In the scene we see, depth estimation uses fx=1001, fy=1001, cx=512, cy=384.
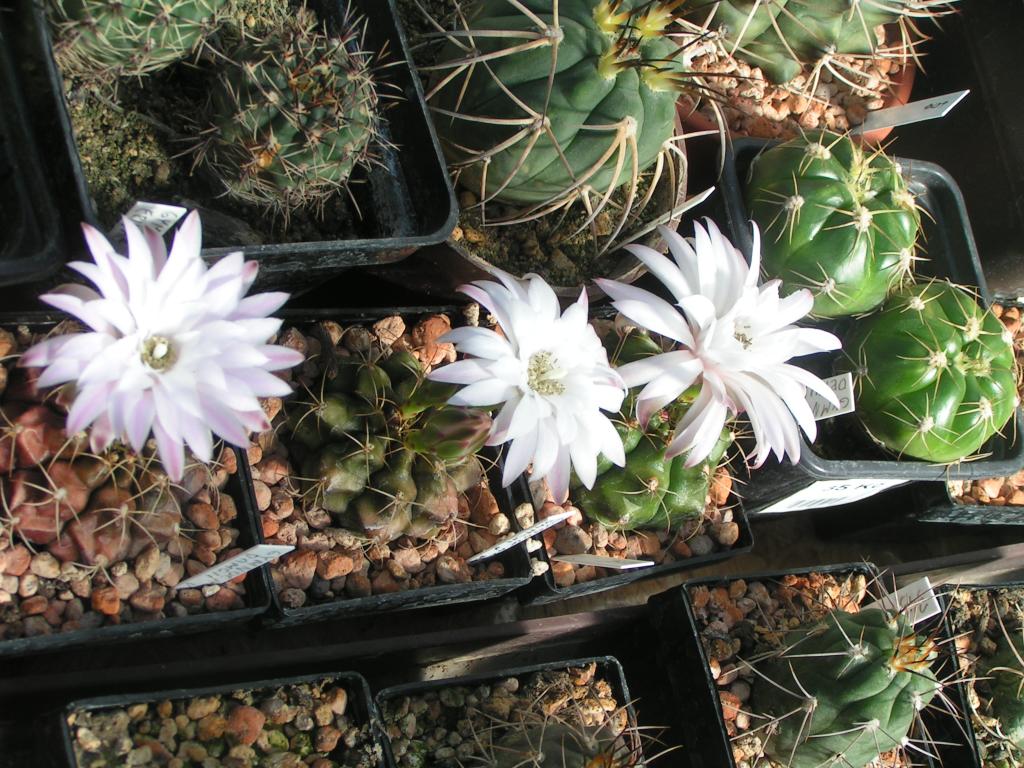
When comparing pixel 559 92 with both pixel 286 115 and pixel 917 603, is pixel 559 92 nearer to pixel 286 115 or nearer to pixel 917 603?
pixel 286 115

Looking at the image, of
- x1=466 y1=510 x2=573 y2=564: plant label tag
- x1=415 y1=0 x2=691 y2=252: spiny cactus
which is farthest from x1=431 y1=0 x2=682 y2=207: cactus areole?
x1=466 y1=510 x2=573 y2=564: plant label tag

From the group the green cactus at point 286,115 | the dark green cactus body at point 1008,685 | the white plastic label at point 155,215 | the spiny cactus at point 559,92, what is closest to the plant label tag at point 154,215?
the white plastic label at point 155,215

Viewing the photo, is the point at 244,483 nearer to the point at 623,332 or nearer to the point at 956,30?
the point at 623,332

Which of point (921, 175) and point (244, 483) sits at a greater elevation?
point (921, 175)

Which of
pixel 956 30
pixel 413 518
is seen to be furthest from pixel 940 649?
pixel 956 30

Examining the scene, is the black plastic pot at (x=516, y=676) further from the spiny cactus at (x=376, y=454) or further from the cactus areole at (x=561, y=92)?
the cactus areole at (x=561, y=92)

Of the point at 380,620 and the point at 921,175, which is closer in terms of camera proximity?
the point at 380,620
